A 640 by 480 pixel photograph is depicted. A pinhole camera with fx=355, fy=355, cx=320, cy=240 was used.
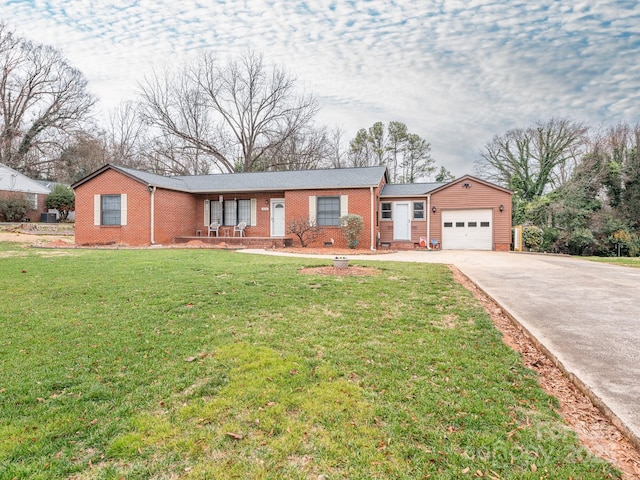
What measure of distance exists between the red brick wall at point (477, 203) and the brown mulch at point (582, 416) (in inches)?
562

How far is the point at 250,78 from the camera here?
30.9 m

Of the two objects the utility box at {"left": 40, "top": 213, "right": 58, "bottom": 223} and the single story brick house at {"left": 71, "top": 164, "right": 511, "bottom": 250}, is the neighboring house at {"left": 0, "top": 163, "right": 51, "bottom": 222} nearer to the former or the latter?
the utility box at {"left": 40, "top": 213, "right": 58, "bottom": 223}

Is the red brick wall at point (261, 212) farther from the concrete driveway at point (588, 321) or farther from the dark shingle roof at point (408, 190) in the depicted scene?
the concrete driveway at point (588, 321)

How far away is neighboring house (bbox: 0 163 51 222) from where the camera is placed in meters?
26.9

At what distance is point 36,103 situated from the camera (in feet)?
112

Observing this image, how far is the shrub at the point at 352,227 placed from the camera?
52.3ft

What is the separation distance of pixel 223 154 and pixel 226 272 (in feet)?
86.2

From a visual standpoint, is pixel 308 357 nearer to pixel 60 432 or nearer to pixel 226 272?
pixel 60 432

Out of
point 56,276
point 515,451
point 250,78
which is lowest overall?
point 515,451

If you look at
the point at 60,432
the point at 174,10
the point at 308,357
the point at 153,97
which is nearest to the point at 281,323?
the point at 308,357

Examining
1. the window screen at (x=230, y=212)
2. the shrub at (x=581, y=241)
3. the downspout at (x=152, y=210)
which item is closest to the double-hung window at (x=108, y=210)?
the downspout at (x=152, y=210)

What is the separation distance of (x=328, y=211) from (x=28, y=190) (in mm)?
26461

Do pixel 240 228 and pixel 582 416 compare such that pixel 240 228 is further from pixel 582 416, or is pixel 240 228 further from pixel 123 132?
pixel 123 132

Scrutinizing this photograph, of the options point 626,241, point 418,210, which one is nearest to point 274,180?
point 418,210
